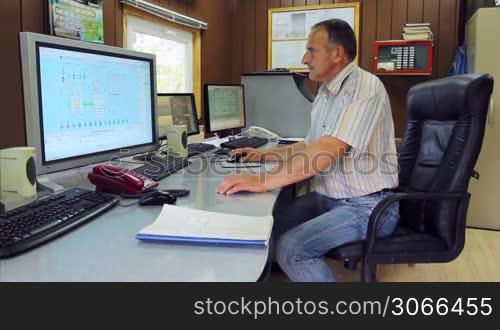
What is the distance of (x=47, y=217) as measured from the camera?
0.99 meters

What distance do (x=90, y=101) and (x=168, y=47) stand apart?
2.22 metres

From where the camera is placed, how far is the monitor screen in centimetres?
254

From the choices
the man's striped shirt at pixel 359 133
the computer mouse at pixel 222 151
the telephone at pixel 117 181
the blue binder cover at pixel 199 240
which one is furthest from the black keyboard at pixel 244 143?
the blue binder cover at pixel 199 240

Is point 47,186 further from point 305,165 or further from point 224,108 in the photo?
point 224,108

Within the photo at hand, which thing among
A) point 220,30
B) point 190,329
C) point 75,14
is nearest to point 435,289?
point 190,329

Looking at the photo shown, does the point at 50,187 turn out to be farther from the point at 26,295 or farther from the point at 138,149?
the point at 26,295

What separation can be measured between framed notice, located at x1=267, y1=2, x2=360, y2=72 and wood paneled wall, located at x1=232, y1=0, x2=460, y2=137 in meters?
0.06

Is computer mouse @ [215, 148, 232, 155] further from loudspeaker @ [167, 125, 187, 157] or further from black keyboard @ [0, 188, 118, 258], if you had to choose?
black keyboard @ [0, 188, 118, 258]

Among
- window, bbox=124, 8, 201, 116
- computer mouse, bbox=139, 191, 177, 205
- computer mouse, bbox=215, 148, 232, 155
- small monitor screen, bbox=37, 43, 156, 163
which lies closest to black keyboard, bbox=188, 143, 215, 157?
computer mouse, bbox=215, 148, 232, 155

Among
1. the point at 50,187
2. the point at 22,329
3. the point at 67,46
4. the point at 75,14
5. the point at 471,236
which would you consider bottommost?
the point at 471,236

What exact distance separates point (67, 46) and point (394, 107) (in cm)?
337

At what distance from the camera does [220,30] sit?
420 centimetres

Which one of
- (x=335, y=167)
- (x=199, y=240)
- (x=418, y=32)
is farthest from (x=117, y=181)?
(x=418, y=32)

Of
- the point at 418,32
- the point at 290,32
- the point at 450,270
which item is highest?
the point at 290,32
